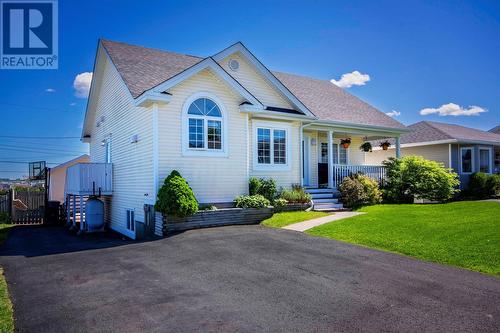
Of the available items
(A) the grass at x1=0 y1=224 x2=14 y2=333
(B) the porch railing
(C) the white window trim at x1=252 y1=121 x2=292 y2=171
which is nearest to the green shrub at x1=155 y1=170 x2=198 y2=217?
(C) the white window trim at x1=252 y1=121 x2=292 y2=171

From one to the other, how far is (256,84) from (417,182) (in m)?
8.96

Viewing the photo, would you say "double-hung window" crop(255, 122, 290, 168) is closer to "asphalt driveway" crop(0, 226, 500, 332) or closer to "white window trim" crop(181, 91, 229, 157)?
"white window trim" crop(181, 91, 229, 157)

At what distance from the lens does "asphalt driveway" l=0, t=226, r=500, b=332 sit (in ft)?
13.9

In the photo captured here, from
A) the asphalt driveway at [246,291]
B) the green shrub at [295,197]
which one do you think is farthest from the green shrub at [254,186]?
the asphalt driveway at [246,291]

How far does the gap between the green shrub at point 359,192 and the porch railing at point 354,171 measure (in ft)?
4.01

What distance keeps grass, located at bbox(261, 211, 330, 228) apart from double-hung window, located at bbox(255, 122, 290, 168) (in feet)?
8.05

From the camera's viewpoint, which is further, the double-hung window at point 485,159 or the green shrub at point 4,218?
the double-hung window at point 485,159

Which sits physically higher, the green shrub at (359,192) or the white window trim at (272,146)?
the white window trim at (272,146)

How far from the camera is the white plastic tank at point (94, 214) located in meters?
14.8

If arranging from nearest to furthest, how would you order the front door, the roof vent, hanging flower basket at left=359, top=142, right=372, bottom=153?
the roof vent → the front door → hanging flower basket at left=359, top=142, right=372, bottom=153

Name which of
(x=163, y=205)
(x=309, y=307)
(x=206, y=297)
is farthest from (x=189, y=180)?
(x=309, y=307)

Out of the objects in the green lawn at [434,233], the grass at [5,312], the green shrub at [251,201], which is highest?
the green shrub at [251,201]

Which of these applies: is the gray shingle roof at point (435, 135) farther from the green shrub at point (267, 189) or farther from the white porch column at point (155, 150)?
the white porch column at point (155, 150)

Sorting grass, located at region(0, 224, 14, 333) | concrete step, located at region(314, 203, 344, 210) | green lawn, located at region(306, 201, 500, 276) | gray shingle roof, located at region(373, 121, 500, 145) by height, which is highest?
gray shingle roof, located at region(373, 121, 500, 145)
